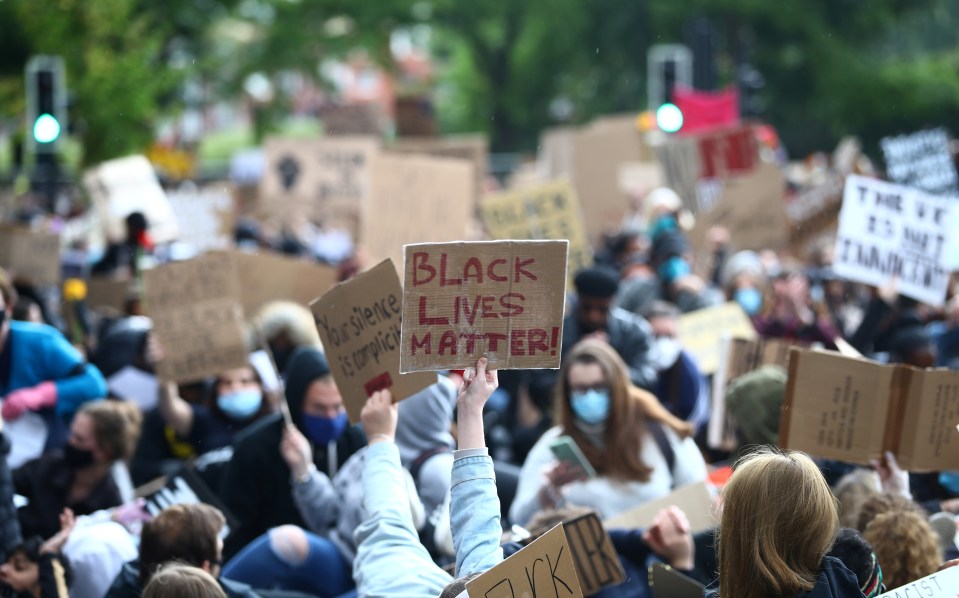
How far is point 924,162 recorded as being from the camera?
10.5m

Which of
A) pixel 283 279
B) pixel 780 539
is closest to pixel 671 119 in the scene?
pixel 283 279

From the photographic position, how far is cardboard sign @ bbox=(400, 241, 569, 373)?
3.74 meters

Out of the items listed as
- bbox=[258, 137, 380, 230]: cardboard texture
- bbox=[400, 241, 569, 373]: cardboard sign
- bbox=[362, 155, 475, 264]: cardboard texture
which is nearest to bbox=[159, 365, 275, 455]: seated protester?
bbox=[400, 241, 569, 373]: cardboard sign

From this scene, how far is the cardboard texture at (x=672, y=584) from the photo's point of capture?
4074 mm

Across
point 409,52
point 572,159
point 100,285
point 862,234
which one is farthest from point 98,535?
point 409,52

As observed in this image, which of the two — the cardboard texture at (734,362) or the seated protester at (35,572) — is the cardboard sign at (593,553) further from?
the cardboard texture at (734,362)

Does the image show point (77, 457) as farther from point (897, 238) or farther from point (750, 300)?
point (750, 300)

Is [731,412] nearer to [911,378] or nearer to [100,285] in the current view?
[911,378]

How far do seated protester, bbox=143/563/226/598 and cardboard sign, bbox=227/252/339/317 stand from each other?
562 cm

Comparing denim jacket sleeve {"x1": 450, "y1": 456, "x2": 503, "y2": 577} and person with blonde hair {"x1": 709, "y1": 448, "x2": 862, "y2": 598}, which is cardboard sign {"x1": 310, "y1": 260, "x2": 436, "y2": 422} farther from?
person with blonde hair {"x1": 709, "y1": 448, "x2": 862, "y2": 598}

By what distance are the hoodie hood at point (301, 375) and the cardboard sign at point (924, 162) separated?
6.16m

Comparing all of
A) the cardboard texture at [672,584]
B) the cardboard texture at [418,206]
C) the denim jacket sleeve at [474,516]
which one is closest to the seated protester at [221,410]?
the cardboard texture at [672,584]

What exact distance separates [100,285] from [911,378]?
6.85 m

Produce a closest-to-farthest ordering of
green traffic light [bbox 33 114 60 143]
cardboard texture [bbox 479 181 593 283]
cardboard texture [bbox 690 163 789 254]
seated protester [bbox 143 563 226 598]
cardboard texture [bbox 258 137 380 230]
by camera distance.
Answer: seated protester [bbox 143 563 226 598]
cardboard texture [bbox 479 181 593 283]
cardboard texture [bbox 690 163 789 254]
green traffic light [bbox 33 114 60 143]
cardboard texture [bbox 258 137 380 230]
